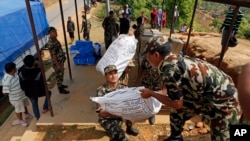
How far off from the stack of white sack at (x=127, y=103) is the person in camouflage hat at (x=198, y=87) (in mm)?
408

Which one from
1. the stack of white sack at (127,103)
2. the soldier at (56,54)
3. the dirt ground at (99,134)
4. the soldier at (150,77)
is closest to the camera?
the stack of white sack at (127,103)

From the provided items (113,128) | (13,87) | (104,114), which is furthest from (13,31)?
(113,128)

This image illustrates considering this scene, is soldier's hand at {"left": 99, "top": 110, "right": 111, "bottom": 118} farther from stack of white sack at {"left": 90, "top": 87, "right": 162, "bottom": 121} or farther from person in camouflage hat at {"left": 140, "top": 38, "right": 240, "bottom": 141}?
person in camouflage hat at {"left": 140, "top": 38, "right": 240, "bottom": 141}

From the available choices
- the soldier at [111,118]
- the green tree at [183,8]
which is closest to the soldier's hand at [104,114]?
the soldier at [111,118]

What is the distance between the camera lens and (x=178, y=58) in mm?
2404

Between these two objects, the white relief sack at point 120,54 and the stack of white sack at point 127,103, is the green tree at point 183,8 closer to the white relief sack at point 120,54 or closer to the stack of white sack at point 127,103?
the white relief sack at point 120,54

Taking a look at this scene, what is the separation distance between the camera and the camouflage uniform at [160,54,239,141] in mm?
2332

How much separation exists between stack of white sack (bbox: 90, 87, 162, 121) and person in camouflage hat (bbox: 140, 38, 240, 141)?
0.41 m

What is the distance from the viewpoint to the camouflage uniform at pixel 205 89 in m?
2.33

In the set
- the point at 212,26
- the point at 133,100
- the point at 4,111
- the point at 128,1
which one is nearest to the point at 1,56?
the point at 4,111

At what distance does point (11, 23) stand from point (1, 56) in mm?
1525

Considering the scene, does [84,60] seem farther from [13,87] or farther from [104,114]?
[104,114]

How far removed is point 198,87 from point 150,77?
1839mm

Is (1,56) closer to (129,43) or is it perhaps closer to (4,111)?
(4,111)
